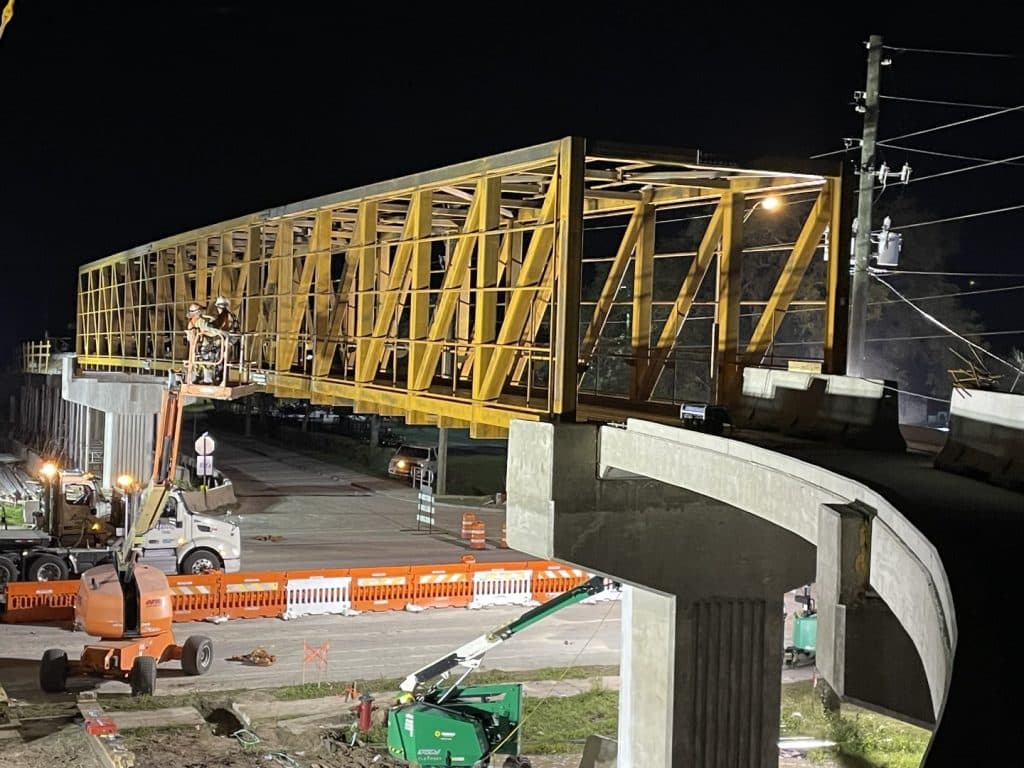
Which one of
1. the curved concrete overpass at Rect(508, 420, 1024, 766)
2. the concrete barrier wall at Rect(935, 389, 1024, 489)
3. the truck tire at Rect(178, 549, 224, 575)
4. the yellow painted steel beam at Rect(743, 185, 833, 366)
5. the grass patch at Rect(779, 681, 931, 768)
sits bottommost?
the grass patch at Rect(779, 681, 931, 768)

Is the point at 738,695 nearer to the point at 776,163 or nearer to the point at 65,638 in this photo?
the point at 776,163

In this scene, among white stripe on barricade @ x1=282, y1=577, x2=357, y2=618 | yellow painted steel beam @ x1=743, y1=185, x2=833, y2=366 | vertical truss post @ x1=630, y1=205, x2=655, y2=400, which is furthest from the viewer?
white stripe on barricade @ x1=282, y1=577, x2=357, y2=618

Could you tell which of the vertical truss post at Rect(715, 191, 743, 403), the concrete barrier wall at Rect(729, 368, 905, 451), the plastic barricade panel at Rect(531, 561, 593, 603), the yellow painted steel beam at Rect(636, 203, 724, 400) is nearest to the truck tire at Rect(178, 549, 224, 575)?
the plastic barricade panel at Rect(531, 561, 593, 603)

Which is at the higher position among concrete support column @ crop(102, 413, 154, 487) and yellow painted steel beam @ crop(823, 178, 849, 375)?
yellow painted steel beam @ crop(823, 178, 849, 375)

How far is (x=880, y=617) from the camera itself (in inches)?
249

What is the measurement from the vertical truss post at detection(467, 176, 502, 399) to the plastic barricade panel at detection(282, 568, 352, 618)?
505 inches

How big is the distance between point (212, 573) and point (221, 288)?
6.01 m

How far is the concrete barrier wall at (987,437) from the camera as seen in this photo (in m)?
7.21

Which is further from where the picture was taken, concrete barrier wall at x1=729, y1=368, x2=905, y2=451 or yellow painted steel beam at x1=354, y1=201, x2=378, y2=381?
yellow painted steel beam at x1=354, y1=201, x2=378, y2=381

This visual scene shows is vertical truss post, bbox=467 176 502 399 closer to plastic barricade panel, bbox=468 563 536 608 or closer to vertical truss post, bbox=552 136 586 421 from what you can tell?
vertical truss post, bbox=552 136 586 421

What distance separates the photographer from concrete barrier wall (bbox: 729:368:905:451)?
10.3m

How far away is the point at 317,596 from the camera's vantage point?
83.5 ft

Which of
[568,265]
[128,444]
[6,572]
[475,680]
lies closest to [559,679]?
[475,680]

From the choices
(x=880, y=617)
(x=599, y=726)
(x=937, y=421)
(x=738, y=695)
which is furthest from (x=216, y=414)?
(x=880, y=617)
